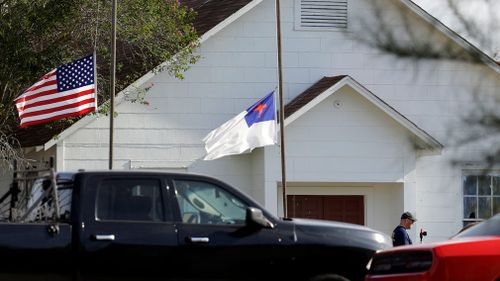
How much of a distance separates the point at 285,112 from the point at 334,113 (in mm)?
1051

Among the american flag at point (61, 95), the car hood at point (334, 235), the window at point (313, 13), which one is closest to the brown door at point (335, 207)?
the window at point (313, 13)

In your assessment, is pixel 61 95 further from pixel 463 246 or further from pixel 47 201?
pixel 463 246

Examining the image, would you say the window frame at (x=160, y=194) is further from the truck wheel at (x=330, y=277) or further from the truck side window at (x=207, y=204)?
the truck wheel at (x=330, y=277)

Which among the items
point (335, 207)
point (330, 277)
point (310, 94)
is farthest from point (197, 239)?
point (335, 207)

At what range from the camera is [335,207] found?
26.6 meters

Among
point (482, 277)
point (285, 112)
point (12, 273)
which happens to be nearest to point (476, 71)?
point (482, 277)

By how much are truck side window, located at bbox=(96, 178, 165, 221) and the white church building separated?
12664 millimetres

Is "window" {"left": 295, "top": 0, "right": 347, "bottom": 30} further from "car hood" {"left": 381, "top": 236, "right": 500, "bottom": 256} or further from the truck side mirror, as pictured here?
"car hood" {"left": 381, "top": 236, "right": 500, "bottom": 256}

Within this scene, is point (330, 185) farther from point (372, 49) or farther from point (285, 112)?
point (372, 49)

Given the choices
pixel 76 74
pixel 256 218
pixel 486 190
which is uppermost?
pixel 76 74

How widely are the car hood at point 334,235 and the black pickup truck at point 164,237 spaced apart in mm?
10

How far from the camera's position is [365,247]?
1239 cm

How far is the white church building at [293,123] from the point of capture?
82.3ft

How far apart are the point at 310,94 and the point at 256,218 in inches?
544
